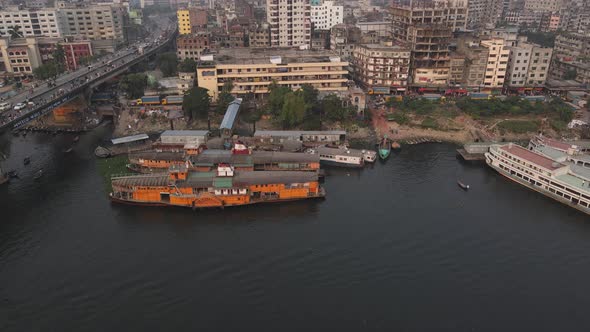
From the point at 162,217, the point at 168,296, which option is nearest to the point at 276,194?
the point at 162,217

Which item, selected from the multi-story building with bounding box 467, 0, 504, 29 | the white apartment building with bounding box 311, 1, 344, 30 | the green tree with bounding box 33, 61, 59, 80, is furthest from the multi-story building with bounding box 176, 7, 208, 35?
the multi-story building with bounding box 467, 0, 504, 29

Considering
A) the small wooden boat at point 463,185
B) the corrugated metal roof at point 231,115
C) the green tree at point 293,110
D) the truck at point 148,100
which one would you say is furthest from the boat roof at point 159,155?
the small wooden boat at point 463,185

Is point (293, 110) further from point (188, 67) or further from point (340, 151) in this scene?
point (188, 67)

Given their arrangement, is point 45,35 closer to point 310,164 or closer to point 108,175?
point 108,175

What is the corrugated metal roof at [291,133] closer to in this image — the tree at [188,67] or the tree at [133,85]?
the tree at [133,85]

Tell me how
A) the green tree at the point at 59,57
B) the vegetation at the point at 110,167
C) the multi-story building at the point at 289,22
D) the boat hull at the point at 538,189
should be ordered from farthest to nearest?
the multi-story building at the point at 289,22 < the green tree at the point at 59,57 < the vegetation at the point at 110,167 < the boat hull at the point at 538,189

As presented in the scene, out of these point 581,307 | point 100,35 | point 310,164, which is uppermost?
point 100,35
